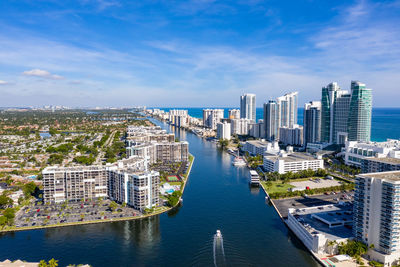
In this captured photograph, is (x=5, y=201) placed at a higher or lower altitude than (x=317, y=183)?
higher

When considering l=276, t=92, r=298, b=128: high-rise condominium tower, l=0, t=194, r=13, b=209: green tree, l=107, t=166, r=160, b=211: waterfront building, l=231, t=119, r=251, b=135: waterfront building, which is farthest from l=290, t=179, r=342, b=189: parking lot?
l=231, t=119, r=251, b=135: waterfront building

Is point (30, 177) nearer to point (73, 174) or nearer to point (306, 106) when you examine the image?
point (73, 174)

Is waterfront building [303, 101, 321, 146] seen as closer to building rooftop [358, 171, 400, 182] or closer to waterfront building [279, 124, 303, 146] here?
waterfront building [279, 124, 303, 146]

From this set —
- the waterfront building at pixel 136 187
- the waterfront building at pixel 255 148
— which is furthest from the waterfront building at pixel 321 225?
the waterfront building at pixel 255 148

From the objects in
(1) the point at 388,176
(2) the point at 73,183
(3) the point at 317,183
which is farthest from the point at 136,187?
(3) the point at 317,183

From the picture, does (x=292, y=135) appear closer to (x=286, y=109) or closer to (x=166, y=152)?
(x=286, y=109)

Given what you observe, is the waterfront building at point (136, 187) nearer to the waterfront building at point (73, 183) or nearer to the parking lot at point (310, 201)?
the waterfront building at point (73, 183)
